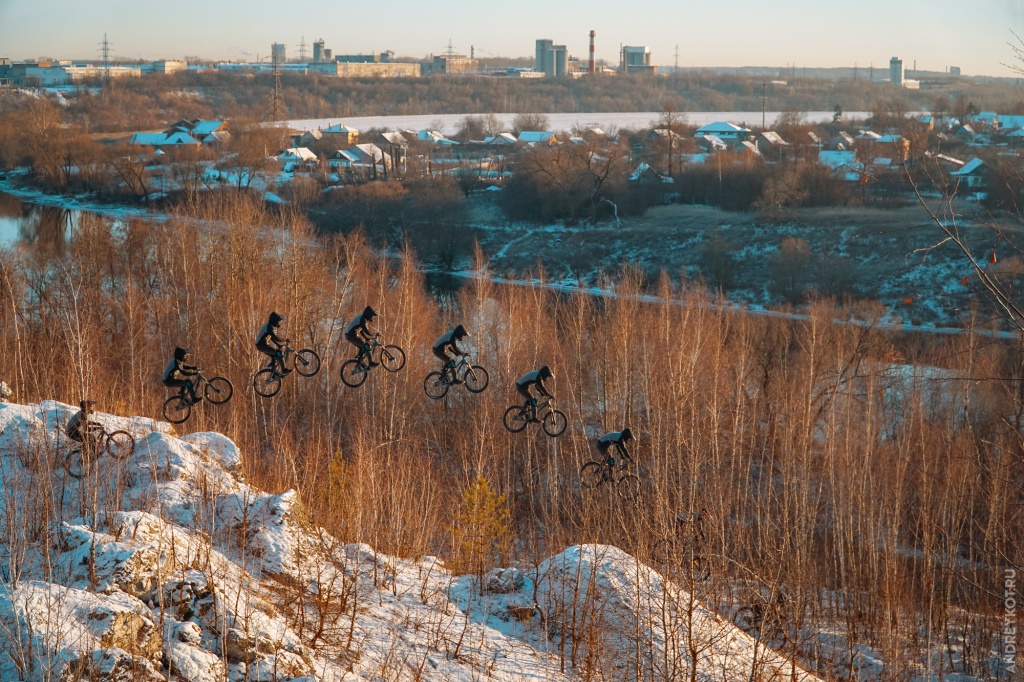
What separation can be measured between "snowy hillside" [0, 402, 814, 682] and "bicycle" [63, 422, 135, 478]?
15 centimetres

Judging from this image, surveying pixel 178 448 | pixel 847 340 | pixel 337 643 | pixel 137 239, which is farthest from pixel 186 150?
pixel 337 643

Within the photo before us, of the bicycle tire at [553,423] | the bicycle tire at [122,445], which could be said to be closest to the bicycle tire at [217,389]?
the bicycle tire at [122,445]

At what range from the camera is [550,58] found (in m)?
126

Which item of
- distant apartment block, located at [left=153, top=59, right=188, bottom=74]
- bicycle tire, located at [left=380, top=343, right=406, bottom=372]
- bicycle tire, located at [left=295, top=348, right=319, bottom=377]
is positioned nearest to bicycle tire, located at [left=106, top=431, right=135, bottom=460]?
bicycle tire, located at [left=295, top=348, right=319, bottom=377]

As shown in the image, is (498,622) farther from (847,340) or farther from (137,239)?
(137,239)

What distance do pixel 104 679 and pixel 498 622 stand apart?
397 centimetres

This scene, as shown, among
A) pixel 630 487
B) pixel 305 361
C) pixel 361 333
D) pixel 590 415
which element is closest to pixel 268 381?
pixel 305 361

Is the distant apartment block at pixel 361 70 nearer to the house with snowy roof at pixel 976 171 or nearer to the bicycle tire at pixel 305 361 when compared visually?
the house with snowy roof at pixel 976 171

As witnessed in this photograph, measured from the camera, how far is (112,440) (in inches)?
382

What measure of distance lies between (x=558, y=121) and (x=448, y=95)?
67.2 ft

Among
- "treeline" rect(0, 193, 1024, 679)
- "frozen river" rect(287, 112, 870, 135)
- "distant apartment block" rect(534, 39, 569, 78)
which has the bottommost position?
"treeline" rect(0, 193, 1024, 679)

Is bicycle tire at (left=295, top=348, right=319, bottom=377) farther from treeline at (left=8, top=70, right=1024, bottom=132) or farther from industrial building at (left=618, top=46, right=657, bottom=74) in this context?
industrial building at (left=618, top=46, right=657, bottom=74)

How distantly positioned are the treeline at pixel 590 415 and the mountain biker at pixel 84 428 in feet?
2.23

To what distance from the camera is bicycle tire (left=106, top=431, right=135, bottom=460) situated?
9.55 metres
